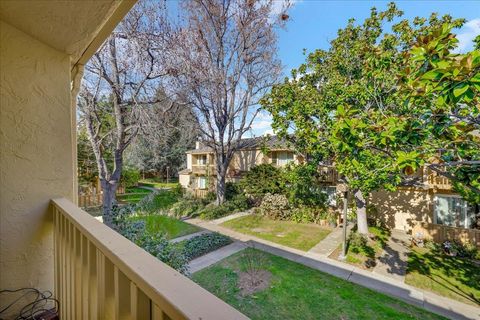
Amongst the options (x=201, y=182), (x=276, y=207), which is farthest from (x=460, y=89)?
(x=201, y=182)

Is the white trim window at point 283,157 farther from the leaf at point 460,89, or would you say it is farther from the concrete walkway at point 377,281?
the leaf at point 460,89

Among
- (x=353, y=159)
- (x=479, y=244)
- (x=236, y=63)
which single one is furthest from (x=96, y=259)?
(x=236, y=63)

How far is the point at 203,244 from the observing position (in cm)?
810

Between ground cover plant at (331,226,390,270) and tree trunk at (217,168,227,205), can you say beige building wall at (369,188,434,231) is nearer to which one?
ground cover plant at (331,226,390,270)

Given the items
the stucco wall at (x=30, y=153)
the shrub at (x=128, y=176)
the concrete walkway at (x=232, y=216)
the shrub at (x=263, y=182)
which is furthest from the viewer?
the shrub at (x=128, y=176)

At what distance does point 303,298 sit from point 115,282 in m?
5.48

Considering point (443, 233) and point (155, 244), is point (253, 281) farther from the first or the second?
point (443, 233)

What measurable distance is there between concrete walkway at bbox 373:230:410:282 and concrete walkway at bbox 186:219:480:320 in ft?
1.12

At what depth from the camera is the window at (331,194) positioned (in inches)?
500

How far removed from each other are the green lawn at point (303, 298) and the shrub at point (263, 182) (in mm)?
7414

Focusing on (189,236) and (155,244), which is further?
(189,236)

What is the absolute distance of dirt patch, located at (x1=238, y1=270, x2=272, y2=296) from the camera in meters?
5.44

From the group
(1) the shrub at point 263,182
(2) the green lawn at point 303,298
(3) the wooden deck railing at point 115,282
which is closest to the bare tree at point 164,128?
(1) the shrub at point 263,182

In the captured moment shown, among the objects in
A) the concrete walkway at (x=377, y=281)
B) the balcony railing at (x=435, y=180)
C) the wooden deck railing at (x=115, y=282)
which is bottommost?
the concrete walkway at (x=377, y=281)
